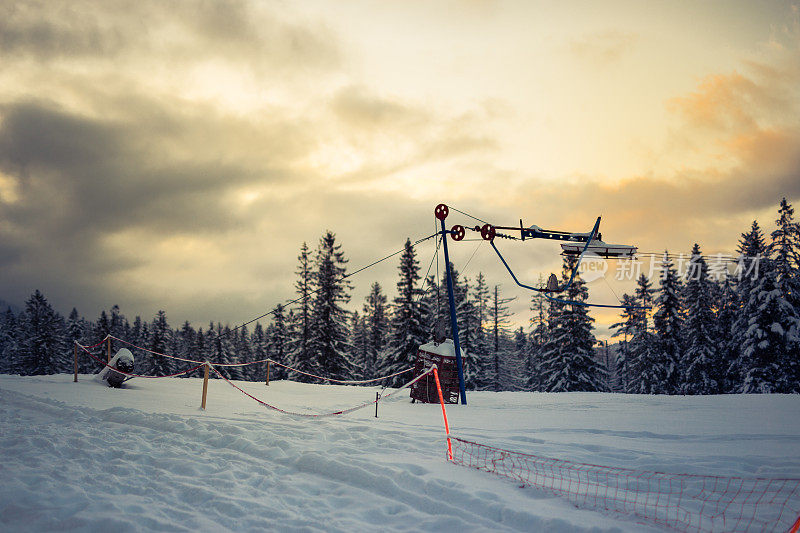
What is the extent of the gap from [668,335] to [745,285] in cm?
685

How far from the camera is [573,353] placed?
1403 inches

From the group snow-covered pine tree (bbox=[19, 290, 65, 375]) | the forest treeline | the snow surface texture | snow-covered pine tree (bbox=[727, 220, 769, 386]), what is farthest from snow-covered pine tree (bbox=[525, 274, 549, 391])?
snow-covered pine tree (bbox=[19, 290, 65, 375])

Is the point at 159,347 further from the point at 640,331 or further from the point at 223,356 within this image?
the point at 640,331

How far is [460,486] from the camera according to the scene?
6125mm

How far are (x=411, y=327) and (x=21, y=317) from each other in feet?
256

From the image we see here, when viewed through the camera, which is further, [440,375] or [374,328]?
[374,328]

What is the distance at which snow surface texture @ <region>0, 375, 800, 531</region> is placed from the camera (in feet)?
16.3

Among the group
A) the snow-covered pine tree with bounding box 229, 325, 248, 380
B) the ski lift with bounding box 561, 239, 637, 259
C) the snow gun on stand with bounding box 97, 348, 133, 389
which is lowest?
the snow-covered pine tree with bounding box 229, 325, 248, 380

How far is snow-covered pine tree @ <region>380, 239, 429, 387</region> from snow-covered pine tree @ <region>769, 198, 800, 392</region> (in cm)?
2478

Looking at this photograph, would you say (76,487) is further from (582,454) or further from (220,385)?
(220,385)

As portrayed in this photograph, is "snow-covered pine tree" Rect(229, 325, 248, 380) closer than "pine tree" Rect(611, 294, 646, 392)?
No

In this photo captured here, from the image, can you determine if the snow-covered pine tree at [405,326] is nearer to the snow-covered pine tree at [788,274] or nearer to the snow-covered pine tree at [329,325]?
the snow-covered pine tree at [329,325]

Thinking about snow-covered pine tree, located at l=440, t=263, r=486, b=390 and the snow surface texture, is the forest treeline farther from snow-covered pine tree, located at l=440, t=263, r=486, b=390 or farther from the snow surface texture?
the snow surface texture

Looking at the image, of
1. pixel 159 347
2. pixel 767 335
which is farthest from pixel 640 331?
pixel 159 347
